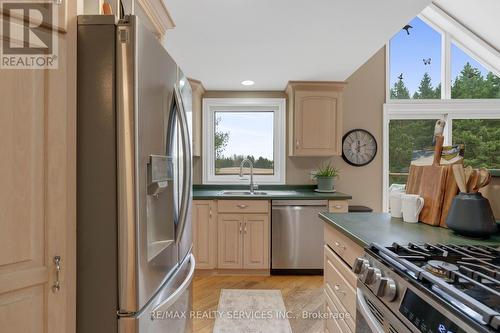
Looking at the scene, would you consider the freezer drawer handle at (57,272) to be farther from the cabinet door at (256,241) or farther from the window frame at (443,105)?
the window frame at (443,105)

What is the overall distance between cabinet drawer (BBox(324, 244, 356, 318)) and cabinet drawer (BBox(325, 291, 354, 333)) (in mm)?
50

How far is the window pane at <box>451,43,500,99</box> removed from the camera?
148 inches

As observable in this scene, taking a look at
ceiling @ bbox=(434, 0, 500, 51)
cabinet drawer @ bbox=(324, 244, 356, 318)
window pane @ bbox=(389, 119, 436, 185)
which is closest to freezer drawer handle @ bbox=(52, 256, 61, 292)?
cabinet drawer @ bbox=(324, 244, 356, 318)

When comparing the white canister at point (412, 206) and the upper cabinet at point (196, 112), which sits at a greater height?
the upper cabinet at point (196, 112)

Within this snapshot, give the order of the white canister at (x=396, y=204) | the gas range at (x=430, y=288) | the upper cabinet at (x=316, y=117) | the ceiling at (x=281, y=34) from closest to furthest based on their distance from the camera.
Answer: the gas range at (x=430, y=288), the white canister at (x=396, y=204), the ceiling at (x=281, y=34), the upper cabinet at (x=316, y=117)

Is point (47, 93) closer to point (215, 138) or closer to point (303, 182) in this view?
point (215, 138)

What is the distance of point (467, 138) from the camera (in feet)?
12.6

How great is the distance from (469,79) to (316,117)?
2334 mm

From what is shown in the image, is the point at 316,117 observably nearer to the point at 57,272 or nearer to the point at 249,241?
the point at 249,241

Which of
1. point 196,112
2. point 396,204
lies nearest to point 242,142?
point 196,112

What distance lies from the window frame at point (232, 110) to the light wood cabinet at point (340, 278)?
2104mm

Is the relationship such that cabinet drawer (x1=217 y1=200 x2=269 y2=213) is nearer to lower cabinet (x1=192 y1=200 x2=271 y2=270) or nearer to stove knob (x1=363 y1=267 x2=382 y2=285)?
lower cabinet (x1=192 y1=200 x2=271 y2=270)

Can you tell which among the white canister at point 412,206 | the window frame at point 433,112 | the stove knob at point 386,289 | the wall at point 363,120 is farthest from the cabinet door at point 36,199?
the window frame at point 433,112

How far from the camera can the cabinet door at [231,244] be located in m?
3.04
